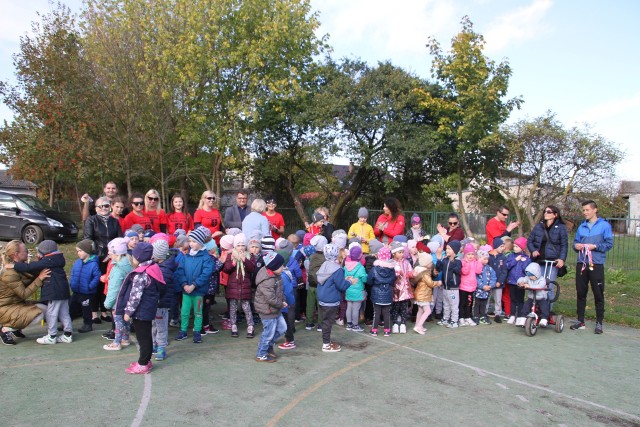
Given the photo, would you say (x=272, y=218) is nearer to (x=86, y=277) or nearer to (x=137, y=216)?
(x=137, y=216)

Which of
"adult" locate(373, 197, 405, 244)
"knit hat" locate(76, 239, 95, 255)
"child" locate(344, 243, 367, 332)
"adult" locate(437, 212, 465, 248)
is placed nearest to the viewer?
"knit hat" locate(76, 239, 95, 255)

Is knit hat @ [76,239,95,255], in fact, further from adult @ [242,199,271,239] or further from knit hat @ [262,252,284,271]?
knit hat @ [262,252,284,271]

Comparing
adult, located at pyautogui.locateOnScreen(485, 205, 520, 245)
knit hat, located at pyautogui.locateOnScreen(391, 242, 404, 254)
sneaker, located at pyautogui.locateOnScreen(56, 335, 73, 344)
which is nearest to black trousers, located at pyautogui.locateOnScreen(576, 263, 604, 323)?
adult, located at pyautogui.locateOnScreen(485, 205, 520, 245)

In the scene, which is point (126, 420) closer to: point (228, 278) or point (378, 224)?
point (228, 278)

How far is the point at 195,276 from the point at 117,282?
1051 millimetres

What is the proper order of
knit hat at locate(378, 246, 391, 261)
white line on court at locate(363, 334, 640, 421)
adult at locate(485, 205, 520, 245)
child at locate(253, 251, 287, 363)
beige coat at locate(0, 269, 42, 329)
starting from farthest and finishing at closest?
adult at locate(485, 205, 520, 245), knit hat at locate(378, 246, 391, 261), beige coat at locate(0, 269, 42, 329), child at locate(253, 251, 287, 363), white line on court at locate(363, 334, 640, 421)

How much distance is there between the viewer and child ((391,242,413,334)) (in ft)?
25.6

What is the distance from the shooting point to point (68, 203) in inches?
1076

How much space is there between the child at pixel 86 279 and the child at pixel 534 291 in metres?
6.77

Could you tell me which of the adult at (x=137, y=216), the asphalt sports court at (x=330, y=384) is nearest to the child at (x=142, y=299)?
the asphalt sports court at (x=330, y=384)

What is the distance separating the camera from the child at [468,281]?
831cm

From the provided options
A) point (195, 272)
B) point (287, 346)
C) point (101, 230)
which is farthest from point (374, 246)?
point (101, 230)

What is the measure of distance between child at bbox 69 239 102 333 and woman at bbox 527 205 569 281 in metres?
7.16

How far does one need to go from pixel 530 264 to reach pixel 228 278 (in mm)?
4955
